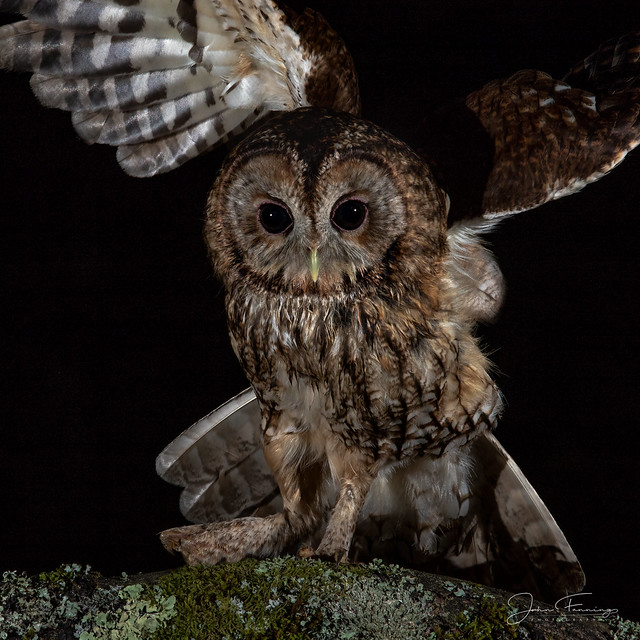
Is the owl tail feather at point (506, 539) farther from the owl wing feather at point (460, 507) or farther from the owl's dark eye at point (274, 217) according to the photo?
the owl's dark eye at point (274, 217)

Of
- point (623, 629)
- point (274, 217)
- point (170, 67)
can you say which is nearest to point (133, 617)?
point (274, 217)

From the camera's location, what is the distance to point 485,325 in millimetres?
1657

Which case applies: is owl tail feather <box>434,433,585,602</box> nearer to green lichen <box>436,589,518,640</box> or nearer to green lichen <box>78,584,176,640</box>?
→ green lichen <box>436,589,518,640</box>

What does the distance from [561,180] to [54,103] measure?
101 centimetres

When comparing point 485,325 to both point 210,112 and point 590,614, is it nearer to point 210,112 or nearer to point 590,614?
point 590,614

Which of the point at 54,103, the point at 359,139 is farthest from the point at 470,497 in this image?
the point at 54,103

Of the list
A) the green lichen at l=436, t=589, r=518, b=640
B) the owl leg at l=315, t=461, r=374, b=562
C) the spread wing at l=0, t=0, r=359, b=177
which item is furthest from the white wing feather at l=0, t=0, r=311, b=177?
the green lichen at l=436, t=589, r=518, b=640

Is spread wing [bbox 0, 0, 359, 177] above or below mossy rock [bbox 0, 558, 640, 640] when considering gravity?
above

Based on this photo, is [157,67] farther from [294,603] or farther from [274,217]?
[294,603]

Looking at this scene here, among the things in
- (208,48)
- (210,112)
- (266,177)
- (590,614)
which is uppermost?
(208,48)

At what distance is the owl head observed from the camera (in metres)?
1.26

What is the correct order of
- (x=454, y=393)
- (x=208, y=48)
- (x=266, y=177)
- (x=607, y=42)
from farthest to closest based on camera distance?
(x=607, y=42), (x=208, y=48), (x=454, y=393), (x=266, y=177)

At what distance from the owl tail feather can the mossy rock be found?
393mm

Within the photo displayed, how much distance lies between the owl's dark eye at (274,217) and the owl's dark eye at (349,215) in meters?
0.07
